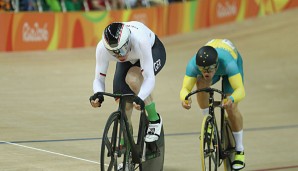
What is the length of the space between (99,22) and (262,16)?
14.6ft

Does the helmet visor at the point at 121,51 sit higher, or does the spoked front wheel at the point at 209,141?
the helmet visor at the point at 121,51

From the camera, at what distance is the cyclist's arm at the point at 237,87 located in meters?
5.98

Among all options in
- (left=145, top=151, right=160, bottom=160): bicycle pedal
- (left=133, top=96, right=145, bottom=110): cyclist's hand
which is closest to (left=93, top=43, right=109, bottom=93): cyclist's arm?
(left=133, top=96, right=145, bottom=110): cyclist's hand

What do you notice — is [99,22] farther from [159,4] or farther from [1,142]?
[1,142]

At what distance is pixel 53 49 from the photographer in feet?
41.0

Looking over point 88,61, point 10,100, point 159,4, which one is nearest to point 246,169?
→ point 10,100

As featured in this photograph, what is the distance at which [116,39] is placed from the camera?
5.28 meters

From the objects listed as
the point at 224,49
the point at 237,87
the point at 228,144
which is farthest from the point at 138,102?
the point at 228,144

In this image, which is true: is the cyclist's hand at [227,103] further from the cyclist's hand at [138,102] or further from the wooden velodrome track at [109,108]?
the wooden velodrome track at [109,108]

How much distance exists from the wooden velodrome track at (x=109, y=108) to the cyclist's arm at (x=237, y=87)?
1.00m

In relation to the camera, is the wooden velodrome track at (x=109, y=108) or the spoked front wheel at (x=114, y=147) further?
the wooden velodrome track at (x=109, y=108)

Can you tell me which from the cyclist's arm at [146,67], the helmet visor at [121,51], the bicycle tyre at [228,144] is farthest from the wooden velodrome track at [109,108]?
the helmet visor at [121,51]

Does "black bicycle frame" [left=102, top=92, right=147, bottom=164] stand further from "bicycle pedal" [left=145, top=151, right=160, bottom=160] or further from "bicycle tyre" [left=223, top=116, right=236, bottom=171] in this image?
"bicycle tyre" [left=223, top=116, right=236, bottom=171]

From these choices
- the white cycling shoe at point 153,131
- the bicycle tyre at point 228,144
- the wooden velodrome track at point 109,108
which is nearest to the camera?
the white cycling shoe at point 153,131
